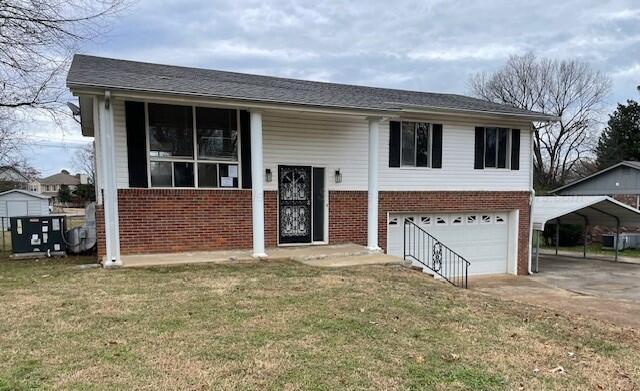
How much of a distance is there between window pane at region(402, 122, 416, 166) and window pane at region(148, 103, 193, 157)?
18.7 ft

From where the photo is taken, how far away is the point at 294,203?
11.0 meters

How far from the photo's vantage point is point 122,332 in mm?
4625

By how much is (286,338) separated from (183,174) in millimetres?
6034

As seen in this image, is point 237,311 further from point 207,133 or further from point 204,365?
point 207,133

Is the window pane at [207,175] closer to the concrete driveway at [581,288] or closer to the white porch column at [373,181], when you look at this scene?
the white porch column at [373,181]

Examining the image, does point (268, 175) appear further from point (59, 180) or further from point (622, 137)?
point (59, 180)

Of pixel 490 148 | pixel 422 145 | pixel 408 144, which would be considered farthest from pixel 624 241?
pixel 408 144

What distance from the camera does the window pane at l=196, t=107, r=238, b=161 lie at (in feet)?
31.9

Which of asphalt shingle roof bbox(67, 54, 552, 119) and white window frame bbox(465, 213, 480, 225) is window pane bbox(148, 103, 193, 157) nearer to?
asphalt shingle roof bbox(67, 54, 552, 119)

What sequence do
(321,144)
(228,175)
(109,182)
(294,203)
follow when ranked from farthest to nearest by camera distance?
(321,144), (294,203), (228,175), (109,182)

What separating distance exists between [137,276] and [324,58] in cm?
1957

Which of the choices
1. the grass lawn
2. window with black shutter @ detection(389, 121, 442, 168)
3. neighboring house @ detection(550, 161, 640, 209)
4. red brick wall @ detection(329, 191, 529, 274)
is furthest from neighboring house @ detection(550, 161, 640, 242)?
the grass lawn

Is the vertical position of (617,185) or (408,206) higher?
(617,185)

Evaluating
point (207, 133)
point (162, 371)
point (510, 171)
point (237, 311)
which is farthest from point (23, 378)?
point (510, 171)
